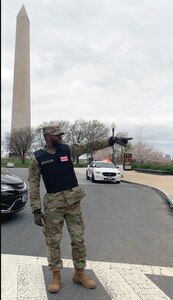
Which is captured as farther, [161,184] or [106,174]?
[106,174]

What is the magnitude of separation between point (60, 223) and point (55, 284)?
69 cm

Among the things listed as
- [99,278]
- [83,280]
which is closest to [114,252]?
[99,278]

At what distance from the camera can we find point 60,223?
4070mm

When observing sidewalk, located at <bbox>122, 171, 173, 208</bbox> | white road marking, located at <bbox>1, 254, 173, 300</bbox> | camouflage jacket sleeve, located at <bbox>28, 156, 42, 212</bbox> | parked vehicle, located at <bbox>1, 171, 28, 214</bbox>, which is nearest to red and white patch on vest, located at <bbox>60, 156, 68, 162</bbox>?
camouflage jacket sleeve, located at <bbox>28, 156, 42, 212</bbox>

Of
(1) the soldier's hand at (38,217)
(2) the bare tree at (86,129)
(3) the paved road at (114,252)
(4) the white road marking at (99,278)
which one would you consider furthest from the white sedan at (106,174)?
(2) the bare tree at (86,129)

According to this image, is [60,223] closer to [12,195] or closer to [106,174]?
[12,195]

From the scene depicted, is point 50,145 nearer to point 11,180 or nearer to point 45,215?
point 45,215

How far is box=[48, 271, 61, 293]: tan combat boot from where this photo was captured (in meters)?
3.89

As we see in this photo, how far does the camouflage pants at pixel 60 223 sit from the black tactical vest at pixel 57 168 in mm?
93

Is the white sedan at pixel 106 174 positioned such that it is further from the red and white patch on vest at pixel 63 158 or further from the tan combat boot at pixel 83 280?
the red and white patch on vest at pixel 63 158

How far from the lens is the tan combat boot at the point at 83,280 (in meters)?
4.05

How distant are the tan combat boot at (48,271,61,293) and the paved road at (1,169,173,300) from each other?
0.07 m

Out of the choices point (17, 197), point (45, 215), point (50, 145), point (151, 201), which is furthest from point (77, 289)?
point (151, 201)

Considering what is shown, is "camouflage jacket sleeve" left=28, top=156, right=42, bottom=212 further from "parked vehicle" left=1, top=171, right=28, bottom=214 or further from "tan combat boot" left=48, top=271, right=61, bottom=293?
"parked vehicle" left=1, top=171, right=28, bottom=214
